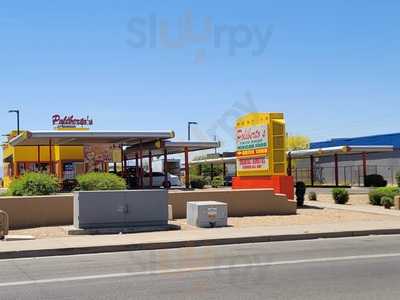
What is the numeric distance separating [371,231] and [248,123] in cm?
1176

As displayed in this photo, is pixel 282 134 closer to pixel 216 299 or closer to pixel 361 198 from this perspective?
pixel 361 198

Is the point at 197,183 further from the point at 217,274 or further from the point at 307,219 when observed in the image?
the point at 217,274

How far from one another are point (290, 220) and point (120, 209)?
6.31m

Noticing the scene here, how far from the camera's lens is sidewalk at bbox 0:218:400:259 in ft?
48.9

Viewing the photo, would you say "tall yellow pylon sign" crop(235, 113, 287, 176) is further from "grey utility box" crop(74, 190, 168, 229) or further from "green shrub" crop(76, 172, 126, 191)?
"grey utility box" crop(74, 190, 168, 229)

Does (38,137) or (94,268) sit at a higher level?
(38,137)

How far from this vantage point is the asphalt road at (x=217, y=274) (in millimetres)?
9328

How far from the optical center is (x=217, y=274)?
11117 mm

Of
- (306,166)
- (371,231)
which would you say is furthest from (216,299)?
(306,166)

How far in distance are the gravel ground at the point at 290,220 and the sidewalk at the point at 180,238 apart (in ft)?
4.00

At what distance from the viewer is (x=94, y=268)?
12258 millimetres

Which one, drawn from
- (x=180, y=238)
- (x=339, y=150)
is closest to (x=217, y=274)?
(x=180, y=238)

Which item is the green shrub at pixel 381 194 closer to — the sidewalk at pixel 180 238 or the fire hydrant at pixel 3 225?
the sidewalk at pixel 180 238

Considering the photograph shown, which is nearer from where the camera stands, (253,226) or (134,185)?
→ (253,226)
